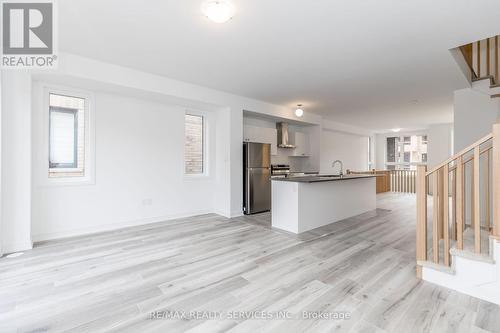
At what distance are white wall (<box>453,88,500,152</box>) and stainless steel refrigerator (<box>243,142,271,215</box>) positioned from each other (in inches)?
152

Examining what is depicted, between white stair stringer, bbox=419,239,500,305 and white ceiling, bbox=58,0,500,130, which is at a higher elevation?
white ceiling, bbox=58,0,500,130

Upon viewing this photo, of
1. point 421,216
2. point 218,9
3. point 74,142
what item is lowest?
point 421,216

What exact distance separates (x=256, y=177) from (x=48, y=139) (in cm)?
389

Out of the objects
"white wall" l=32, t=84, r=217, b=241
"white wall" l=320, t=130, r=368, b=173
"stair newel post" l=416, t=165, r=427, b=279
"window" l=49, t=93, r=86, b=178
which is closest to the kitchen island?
"stair newel post" l=416, t=165, r=427, b=279

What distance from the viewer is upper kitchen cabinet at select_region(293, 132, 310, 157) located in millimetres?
7234

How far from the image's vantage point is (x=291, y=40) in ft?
9.40

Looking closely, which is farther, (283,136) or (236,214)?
(283,136)

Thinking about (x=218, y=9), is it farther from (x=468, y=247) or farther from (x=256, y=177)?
(x=256, y=177)

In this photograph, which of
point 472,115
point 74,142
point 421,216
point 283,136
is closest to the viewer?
point 421,216

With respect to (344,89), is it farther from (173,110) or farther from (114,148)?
(114,148)

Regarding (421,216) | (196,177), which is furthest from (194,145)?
(421,216)

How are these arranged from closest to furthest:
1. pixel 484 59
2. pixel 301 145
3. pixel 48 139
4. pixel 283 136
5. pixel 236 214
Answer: pixel 48 139 → pixel 484 59 → pixel 236 214 → pixel 283 136 → pixel 301 145

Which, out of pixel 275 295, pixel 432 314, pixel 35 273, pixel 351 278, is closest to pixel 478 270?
pixel 432 314

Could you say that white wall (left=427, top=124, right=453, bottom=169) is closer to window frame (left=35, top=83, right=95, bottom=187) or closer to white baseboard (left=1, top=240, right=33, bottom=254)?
window frame (left=35, top=83, right=95, bottom=187)
